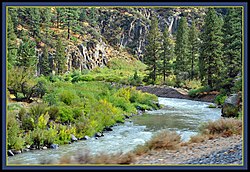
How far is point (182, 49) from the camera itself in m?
37.5

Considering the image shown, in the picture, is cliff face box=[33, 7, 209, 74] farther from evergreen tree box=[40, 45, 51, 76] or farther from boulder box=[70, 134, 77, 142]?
boulder box=[70, 134, 77, 142]

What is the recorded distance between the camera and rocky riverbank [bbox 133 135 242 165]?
6.90 metres

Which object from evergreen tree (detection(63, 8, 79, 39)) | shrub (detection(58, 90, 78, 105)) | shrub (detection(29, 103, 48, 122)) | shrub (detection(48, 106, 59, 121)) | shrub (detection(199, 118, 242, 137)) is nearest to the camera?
shrub (detection(199, 118, 242, 137))

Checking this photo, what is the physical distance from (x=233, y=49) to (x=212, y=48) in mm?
4462

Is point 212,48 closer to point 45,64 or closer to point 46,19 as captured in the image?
point 45,64

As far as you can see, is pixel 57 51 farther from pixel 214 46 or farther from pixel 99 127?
pixel 99 127

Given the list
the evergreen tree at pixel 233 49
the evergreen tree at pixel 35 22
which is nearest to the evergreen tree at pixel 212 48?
the evergreen tree at pixel 233 49

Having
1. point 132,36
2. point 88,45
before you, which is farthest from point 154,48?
point 132,36

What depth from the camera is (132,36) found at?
187 feet

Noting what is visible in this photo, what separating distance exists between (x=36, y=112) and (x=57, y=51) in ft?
89.9

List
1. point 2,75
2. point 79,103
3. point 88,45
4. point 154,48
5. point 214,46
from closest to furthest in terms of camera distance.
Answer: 1. point 2,75
2. point 79,103
3. point 214,46
4. point 154,48
5. point 88,45

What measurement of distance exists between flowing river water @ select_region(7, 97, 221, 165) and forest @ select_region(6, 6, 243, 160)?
0.50 metres

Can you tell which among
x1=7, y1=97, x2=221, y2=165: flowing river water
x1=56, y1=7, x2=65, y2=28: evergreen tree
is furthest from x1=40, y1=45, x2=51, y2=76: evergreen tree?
x1=7, y1=97, x2=221, y2=165: flowing river water

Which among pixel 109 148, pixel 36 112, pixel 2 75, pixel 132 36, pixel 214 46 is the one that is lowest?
pixel 109 148
